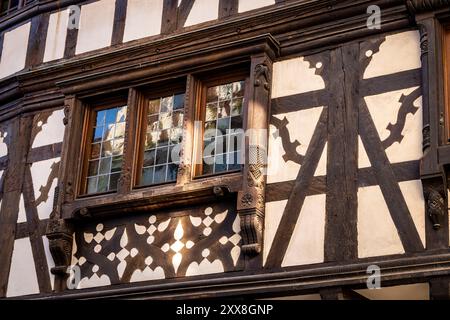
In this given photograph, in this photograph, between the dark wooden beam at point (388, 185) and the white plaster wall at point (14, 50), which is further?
the white plaster wall at point (14, 50)

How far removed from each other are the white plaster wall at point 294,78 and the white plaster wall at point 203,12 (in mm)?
1036

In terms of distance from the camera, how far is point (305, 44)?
9047 mm

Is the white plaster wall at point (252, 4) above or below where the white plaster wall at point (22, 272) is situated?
above

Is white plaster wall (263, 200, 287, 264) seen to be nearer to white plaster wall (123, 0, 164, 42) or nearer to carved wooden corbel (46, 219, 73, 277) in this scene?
carved wooden corbel (46, 219, 73, 277)

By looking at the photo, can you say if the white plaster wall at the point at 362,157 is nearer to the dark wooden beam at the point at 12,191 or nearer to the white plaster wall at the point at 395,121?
the white plaster wall at the point at 395,121

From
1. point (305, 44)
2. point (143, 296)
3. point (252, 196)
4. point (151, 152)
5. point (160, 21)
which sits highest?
point (160, 21)

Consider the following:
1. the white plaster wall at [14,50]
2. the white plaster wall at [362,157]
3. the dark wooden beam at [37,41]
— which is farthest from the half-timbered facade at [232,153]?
the white plaster wall at [14,50]

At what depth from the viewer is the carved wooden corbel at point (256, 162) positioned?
332 inches

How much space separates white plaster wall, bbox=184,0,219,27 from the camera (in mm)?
9805

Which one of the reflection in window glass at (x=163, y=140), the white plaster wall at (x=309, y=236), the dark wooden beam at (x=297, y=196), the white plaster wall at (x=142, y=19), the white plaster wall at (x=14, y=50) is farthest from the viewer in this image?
the white plaster wall at (x=14, y=50)

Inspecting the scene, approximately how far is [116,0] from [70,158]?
6.25 feet

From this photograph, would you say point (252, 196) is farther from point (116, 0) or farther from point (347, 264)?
point (116, 0)

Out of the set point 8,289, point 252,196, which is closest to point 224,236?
point 252,196

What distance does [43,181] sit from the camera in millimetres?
10281
